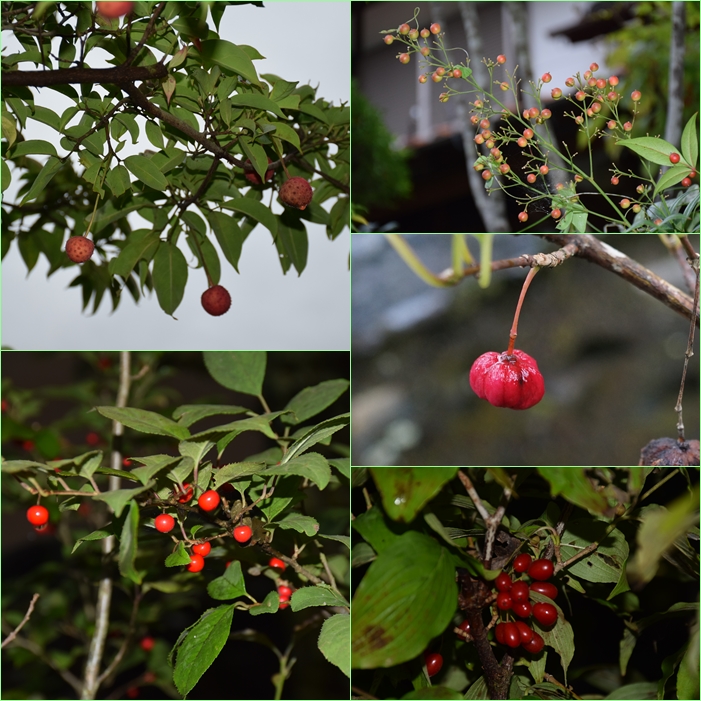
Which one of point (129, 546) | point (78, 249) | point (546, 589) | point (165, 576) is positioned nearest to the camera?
point (129, 546)

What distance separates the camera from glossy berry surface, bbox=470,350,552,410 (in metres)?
0.53

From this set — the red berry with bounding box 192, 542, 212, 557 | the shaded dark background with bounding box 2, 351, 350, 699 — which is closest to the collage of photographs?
the red berry with bounding box 192, 542, 212, 557

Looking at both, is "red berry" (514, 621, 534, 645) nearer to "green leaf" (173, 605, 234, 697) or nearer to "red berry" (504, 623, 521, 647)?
"red berry" (504, 623, 521, 647)

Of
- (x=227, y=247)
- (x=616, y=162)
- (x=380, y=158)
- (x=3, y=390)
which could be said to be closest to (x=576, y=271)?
(x=616, y=162)

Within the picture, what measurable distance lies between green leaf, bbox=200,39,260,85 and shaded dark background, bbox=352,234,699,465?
0.56 feet

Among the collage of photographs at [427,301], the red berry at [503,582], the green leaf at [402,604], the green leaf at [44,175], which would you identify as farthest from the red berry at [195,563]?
the green leaf at [44,175]

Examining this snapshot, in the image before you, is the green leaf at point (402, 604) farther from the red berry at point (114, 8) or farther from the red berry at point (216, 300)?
the red berry at point (114, 8)

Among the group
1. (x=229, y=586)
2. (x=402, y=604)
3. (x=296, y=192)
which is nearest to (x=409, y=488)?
(x=402, y=604)

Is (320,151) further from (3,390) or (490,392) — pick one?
(3,390)

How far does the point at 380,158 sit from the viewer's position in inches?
24.2

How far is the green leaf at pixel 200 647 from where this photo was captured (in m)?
0.45

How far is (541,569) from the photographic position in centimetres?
47

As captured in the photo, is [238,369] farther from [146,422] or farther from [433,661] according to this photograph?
[433,661]

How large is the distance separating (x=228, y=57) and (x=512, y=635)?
0.49 m
